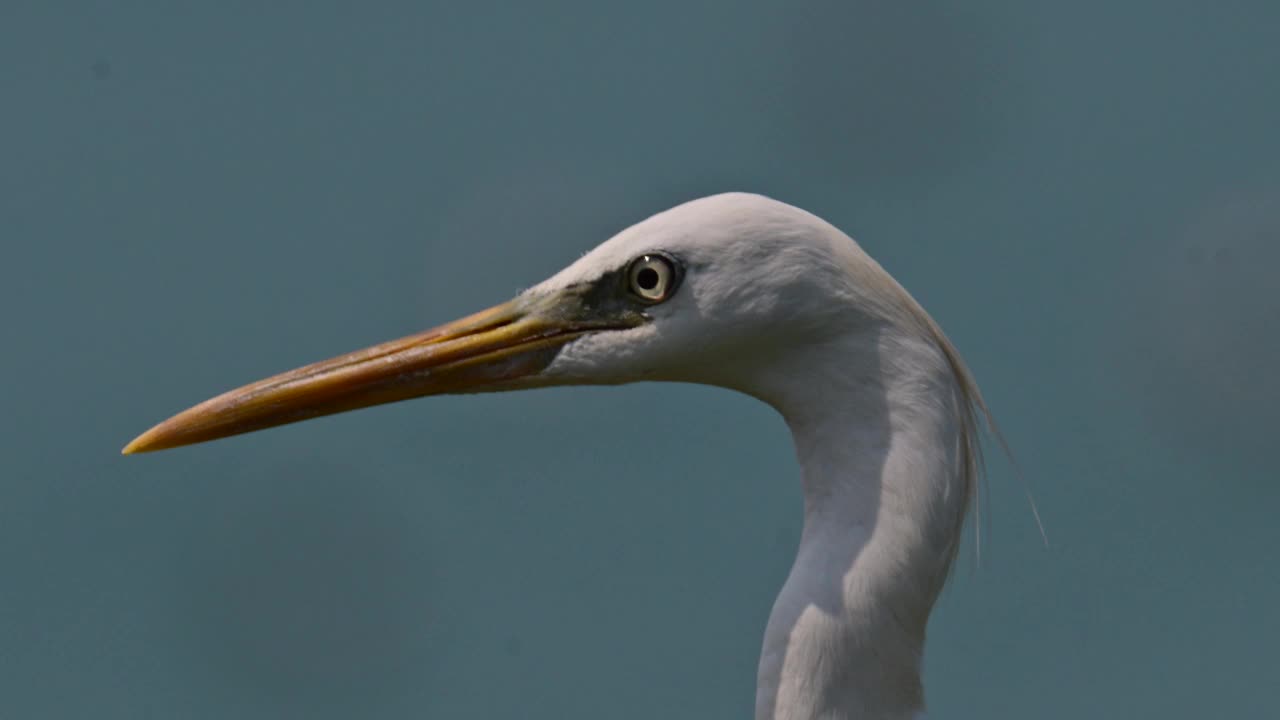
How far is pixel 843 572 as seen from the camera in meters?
2.31

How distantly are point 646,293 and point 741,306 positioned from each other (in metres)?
0.16

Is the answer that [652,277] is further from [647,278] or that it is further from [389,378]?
[389,378]

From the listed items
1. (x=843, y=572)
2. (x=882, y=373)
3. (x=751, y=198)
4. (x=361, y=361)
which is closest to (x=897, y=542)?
(x=843, y=572)

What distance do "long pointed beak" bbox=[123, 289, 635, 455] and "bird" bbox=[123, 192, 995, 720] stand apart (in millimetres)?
89

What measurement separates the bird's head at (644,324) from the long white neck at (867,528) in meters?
0.10

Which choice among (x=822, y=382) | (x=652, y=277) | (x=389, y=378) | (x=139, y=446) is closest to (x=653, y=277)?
(x=652, y=277)

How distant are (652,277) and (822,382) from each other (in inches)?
12.8

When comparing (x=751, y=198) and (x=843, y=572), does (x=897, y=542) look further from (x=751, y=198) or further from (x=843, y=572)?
(x=751, y=198)

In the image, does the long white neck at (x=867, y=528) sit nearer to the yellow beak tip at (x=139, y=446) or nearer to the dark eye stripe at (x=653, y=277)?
the dark eye stripe at (x=653, y=277)

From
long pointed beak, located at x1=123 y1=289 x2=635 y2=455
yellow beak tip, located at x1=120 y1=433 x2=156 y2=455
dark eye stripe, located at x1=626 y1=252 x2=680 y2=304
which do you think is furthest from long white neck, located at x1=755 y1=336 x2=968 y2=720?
yellow beak tip, located at x1=120 y1=433 x2=156 y2=455

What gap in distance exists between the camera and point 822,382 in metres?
2.33

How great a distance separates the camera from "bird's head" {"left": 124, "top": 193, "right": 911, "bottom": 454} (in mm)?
2297

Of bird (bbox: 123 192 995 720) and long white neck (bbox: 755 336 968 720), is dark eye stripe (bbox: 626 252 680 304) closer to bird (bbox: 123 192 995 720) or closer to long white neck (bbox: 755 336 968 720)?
bird (bbox: 123 192 995 720)

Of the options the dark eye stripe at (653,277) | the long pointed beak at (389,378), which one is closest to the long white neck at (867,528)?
the dark eye stripe at (653,277)
